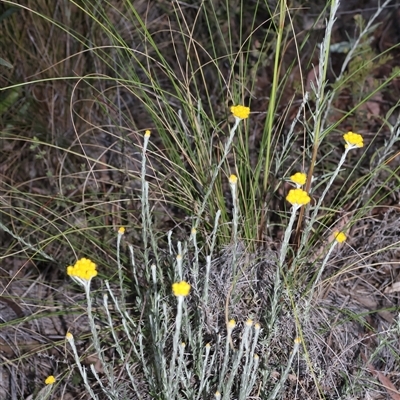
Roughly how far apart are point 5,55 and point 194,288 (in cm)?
121

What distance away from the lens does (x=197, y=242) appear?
175cm

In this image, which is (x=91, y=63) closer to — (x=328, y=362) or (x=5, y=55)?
(x=5, y=55)

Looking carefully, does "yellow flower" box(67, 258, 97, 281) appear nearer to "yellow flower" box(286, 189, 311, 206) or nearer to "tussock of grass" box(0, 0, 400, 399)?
"tussock of grass" box(0, 0, 400, 399)

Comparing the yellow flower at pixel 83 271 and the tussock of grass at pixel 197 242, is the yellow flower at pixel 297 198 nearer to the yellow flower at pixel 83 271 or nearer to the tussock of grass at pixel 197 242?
the tussock of grass at pixel 197 242

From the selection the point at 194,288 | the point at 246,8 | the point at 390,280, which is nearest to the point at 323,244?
the point at 390,280

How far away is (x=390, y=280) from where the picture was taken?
182 cm

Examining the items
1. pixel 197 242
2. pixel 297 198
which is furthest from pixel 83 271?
pixel 197 242

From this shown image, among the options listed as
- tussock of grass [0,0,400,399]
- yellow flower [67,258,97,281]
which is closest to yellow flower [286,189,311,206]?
tussock of grass [0,0,400,399]

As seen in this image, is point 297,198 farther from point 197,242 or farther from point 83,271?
point 197,242

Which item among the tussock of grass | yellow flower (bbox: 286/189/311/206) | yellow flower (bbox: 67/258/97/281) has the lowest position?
the tussock of grass

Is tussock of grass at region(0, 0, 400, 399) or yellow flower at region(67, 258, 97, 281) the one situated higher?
yellow flower at region(67, 258, 97, 281)

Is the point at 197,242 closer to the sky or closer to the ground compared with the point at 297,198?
closer to the ground

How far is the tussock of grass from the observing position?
146 cm

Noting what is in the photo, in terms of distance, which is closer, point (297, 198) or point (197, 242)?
point (297, 198)
